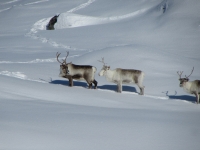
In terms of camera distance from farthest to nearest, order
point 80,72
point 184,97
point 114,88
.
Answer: point 114,88
point 80,72
point 184,97

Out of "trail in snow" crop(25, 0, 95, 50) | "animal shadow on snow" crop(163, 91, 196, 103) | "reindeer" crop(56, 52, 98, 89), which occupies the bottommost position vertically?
"animal shadow on snow" crop(163, 91, 196, 103)

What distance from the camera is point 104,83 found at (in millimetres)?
10773

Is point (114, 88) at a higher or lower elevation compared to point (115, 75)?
lower

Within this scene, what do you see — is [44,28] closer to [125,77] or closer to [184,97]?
[125,77]

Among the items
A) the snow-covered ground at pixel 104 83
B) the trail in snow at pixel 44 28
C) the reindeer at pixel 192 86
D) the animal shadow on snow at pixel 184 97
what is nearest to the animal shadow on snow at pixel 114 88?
the snow-covered ground at pixel 104 83

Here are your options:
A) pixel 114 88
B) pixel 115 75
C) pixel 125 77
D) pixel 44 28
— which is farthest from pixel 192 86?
pixel 44 28

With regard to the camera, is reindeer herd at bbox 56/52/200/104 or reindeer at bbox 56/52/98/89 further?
reindeer at bbox 56/52/98/89

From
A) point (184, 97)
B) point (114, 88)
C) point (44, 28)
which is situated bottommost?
point (184, 97)

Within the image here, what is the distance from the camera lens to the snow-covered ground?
14.6 feet

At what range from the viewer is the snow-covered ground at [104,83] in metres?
4.46

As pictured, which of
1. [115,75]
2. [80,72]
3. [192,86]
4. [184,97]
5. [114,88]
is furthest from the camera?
[114,88]

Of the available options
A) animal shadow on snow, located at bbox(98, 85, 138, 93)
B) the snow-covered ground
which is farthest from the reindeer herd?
animal shadow on snow, located at bbox(98, 85, 138, 93)

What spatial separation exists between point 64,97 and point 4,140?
3631 mm

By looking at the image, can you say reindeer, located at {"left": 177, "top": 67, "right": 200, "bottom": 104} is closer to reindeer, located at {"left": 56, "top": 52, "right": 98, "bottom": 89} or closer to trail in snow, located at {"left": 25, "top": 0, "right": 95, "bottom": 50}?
reindeer, located at {"left": 56, "top": 52, "right": 98, "bottom": 89}
